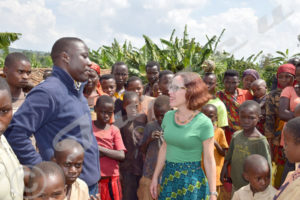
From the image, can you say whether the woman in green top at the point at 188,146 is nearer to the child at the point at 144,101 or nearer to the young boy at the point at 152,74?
the child at the point at 144,101

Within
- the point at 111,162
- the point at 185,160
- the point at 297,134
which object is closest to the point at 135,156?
the point at 111,162

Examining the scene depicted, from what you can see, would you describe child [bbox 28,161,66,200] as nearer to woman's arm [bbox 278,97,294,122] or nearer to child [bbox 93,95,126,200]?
child [bbox 93,95,126,200]

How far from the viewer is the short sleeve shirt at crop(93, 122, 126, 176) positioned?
10.5ft

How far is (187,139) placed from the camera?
2607mm

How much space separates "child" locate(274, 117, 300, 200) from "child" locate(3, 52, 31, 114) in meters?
2.76

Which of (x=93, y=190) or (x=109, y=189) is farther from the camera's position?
(x=109, y=189)

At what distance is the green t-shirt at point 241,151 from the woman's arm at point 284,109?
0.39 meters

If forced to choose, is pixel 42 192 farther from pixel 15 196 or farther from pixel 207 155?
pixel 207 155

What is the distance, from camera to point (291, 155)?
1901 millimetres

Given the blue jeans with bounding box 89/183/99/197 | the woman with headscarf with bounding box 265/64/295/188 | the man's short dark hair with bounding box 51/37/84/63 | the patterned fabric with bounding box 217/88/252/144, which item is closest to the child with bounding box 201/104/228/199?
the woman with headscarf with bounding box 265/64/295/188

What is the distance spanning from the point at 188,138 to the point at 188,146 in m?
0.07

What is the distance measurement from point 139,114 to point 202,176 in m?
1.29

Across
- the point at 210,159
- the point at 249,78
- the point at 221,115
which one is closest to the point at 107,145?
the point at 210,159

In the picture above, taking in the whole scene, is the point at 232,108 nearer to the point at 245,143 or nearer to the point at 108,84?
the point at 245,143
